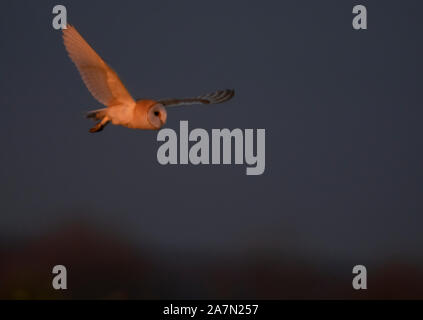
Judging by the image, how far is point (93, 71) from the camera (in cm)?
659

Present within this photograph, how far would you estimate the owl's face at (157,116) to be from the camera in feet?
19.5

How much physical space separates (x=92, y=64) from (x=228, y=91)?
4.75 feet

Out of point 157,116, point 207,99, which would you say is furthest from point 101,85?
point 207,99

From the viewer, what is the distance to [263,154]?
774 cm

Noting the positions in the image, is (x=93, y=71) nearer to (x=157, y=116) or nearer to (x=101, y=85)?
(x=101, y=85)

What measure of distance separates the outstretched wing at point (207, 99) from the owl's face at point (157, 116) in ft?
2.13

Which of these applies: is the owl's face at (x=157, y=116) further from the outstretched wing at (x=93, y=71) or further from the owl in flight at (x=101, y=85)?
the outstretched wing at (x=93, y=71)

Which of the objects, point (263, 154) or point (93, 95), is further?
point (263, 154)

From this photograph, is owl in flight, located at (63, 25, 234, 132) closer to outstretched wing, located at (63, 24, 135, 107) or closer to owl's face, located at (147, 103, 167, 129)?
outstretched wing, located at (63, 24, 135, 107)

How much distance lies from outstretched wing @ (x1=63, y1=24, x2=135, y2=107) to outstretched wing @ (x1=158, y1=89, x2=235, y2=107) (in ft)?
1.47

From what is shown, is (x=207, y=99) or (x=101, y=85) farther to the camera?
(x=207, y=99)

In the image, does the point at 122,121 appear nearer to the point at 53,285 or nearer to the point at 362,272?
the point at 53,285

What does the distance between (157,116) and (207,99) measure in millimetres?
1185

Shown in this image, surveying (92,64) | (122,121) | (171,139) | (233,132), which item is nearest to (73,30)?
(92,64)
